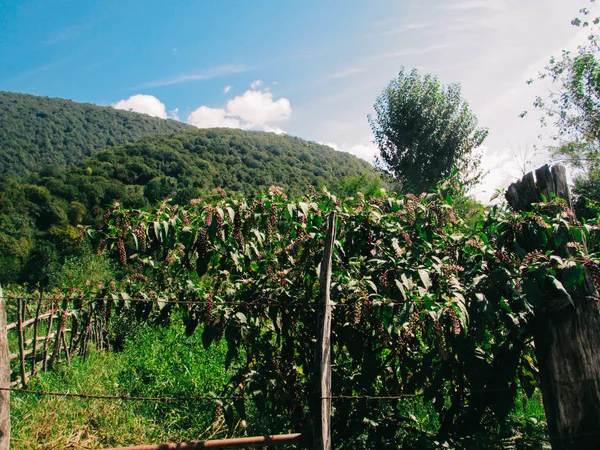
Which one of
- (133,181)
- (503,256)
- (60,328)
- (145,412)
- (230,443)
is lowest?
(145,412)

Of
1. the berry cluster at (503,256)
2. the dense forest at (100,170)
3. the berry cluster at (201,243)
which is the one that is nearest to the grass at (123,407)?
the berry cluster at (201,243)

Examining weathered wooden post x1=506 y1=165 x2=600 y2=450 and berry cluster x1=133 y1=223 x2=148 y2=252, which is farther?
berry cluster x1=133 y1=223 x2=148 y2=252

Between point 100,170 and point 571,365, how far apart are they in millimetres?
39591

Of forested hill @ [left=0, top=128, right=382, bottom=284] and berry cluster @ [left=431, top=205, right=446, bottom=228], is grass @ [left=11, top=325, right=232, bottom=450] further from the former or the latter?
forested hill @ [left=0, top=128, right=382, bottom=284]

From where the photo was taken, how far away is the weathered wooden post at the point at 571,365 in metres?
1.72

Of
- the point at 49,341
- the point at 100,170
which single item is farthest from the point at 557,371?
the point at 100,170

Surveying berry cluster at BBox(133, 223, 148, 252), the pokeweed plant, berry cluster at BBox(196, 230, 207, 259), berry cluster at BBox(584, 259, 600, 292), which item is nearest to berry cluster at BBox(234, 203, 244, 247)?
the pokeweed plant

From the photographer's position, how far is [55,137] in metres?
60.2

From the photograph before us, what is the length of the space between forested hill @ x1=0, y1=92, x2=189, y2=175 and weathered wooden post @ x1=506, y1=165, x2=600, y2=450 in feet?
183

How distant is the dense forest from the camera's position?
81.0 feet

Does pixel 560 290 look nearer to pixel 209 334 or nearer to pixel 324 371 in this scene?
pixel 324 371

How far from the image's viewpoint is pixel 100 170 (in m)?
36.0

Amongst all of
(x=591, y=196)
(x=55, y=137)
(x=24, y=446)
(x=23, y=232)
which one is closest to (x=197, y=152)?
(x=23, y=232)

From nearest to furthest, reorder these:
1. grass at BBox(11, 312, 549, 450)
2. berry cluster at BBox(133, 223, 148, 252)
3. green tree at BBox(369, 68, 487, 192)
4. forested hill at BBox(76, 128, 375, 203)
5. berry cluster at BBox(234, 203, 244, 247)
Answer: berry cluster at BBox(133, 223, 148, 252) < berry cluster at BBox(234, 203, 244, 247) < grass at BBox(11, 312, 549, 450) < green tree at BBox(369, 68, 487, 192) < forested hill at BBox(76, 128, 375, 203)
